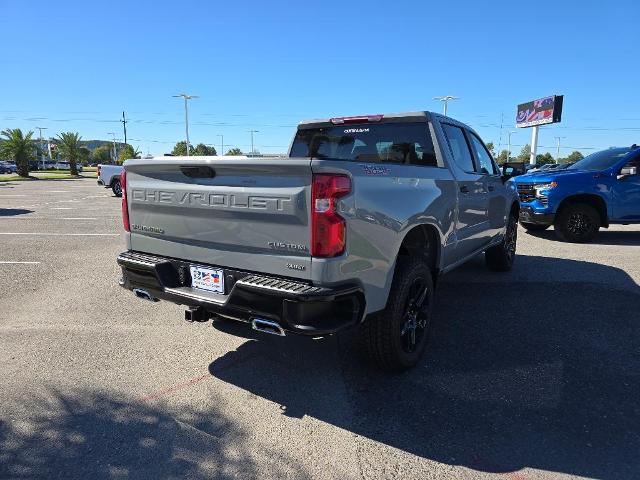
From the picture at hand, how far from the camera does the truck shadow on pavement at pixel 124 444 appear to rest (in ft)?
7.81

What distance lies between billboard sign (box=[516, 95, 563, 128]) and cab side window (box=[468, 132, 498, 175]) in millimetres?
44778

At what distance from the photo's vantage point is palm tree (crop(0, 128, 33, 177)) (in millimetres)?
43500

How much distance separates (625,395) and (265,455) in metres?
2.54

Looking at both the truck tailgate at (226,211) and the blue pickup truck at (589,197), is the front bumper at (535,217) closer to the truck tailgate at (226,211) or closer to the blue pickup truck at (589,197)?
the blue pickup truck at (589,197)

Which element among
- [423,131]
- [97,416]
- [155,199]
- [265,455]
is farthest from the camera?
[423,131]

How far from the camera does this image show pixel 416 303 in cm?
358

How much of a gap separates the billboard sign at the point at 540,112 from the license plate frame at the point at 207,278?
48.8 m

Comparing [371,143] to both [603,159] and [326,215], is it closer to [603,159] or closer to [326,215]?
[326,215]

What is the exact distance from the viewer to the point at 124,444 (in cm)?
260

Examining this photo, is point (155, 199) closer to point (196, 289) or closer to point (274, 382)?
point (196, 289)

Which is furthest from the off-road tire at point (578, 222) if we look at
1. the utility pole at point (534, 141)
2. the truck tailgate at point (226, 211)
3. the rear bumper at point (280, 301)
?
the utility pole at point (534, 141)

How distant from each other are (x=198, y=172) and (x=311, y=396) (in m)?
1.74

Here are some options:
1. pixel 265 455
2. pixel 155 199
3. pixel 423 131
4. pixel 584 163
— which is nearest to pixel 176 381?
pixel 265 455

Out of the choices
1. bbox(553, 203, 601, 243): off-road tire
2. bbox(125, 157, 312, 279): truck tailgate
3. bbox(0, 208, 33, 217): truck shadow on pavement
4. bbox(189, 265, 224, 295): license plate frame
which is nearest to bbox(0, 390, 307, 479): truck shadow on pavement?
bbox(189, 265, 224, 295): license plate frame
